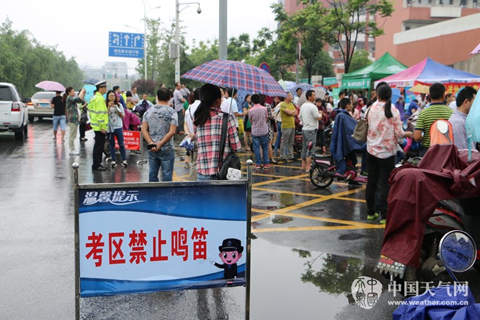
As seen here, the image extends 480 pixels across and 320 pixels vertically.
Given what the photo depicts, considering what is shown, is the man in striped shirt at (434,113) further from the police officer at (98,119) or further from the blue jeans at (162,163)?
the police officer at (98,119)

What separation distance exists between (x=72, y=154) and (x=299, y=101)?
269 inches

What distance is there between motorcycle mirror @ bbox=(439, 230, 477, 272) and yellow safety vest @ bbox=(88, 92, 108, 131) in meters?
8.89

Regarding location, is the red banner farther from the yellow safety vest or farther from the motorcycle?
the motorcycle

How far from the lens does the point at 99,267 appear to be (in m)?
3.64

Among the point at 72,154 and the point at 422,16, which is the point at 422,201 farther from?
the point at 422,16

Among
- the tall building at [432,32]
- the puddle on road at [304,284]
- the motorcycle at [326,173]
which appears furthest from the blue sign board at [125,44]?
the puddle on road at [304,284]

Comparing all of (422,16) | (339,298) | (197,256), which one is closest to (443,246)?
(339,298)

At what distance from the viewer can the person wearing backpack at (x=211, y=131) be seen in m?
5.51

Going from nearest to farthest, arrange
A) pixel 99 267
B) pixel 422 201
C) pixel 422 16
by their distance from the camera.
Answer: pixel 99 267 < pixel 422 201 < pixel 422 16

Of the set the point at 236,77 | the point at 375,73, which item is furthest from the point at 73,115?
the point at 375,73

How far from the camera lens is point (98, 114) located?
1178 cm

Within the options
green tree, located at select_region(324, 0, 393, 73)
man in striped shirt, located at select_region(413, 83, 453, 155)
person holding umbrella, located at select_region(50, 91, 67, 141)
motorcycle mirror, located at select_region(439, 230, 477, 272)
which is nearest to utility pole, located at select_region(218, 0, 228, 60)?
person holding umbrella, located at select_region(50, 91, 67, 141)

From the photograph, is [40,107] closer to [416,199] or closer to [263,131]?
[263,131]
